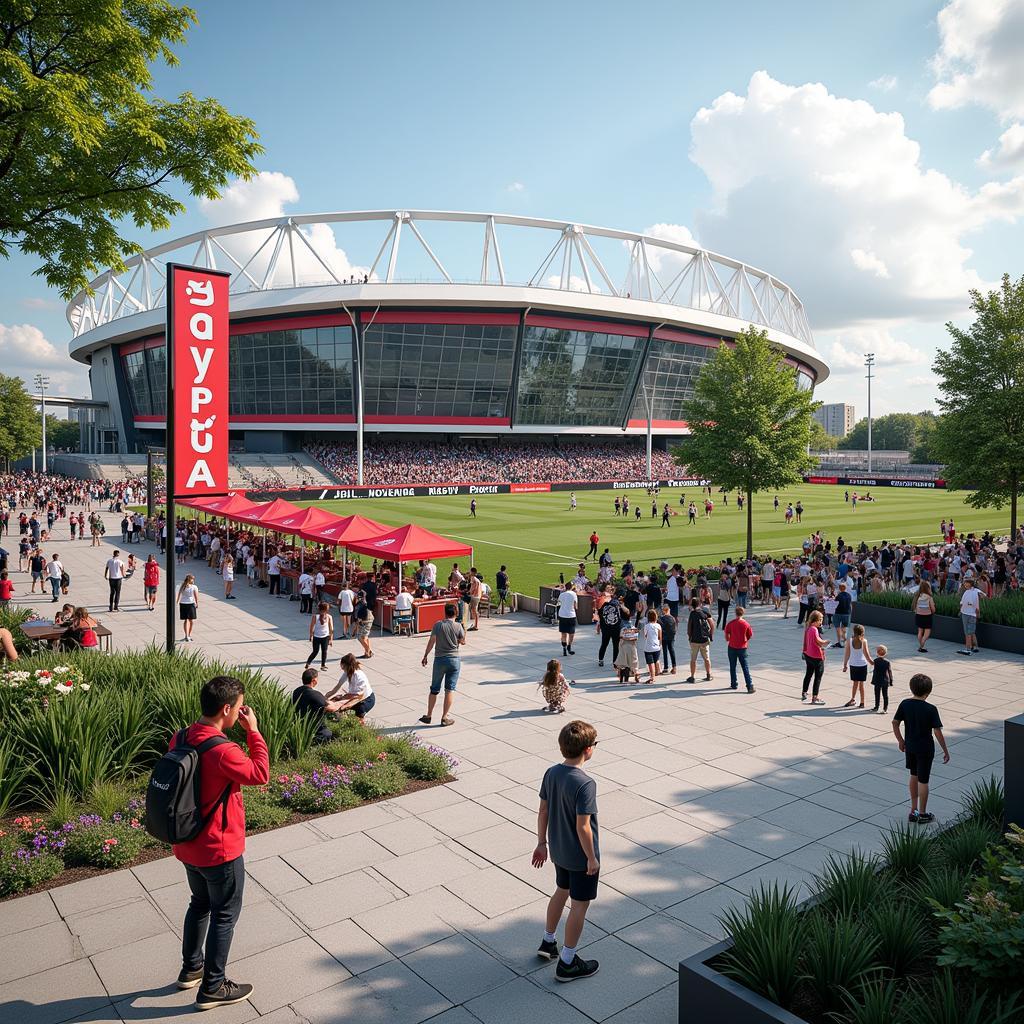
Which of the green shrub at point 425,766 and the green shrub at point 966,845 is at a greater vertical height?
the green shrub at point 966,845

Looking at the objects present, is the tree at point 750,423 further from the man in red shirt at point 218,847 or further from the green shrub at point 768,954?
the man in red shirt at point 218,847

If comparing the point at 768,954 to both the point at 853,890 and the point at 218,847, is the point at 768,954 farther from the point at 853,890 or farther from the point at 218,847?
the point at 218,847

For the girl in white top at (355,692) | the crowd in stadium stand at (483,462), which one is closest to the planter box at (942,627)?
the girl in white top at (355,692)

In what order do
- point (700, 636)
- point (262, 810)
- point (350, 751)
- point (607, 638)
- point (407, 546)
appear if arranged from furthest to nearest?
point (407, 546) < point (607, 638) < point (700, 636) < point (350, 751) < point (262, 810)

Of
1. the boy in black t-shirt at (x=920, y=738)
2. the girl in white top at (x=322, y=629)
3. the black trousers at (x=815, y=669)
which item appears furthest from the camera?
the girl in white top at (x=322, y=629)

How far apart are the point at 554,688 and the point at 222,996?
7.68 meters

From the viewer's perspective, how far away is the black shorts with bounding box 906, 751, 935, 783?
27.5 feet

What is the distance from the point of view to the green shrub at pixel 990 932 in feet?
13.9

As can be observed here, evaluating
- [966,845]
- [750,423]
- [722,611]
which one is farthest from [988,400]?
[966,845]

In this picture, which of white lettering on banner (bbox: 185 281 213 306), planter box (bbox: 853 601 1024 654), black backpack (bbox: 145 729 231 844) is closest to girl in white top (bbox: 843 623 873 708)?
planter box (bbox: 853 601 1024 654)

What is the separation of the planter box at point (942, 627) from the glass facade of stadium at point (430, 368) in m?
58.6

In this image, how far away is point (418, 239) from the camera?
3209 inches

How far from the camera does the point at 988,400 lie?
2611 centimetres

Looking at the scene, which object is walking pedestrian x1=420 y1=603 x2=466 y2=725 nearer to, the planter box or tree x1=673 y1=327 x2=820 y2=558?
the planter box
